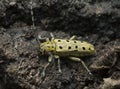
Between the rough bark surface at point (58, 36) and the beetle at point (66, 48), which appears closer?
the rough bark surface at point (58, 36)

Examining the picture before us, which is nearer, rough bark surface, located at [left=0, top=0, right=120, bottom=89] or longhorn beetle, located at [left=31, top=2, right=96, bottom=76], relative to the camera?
rough bark surface, located at [left=0, top=0, right=120, bottom=89]

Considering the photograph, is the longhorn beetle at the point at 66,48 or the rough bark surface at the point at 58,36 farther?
the longhorn beetle at the point at 66,48

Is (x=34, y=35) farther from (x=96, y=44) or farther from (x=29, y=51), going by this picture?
(x=96, y=44)

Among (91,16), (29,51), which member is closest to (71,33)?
(91,16)

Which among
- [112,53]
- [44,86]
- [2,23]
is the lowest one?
[44,86]

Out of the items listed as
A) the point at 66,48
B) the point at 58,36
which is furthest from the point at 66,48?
the point at 58,36

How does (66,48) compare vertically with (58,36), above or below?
below

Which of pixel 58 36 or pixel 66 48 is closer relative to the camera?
pixel 66 48

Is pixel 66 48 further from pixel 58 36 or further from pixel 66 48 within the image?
pixel 58 36
